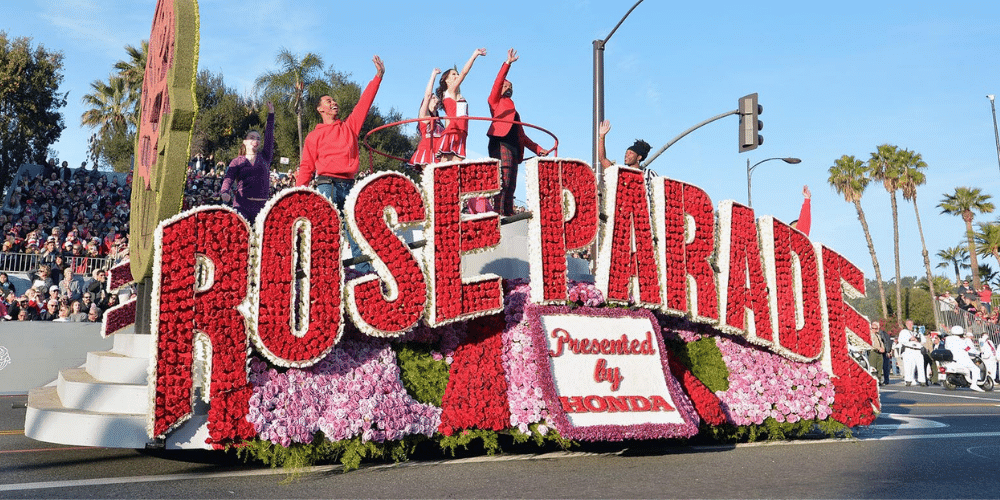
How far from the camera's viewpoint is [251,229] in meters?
6.50

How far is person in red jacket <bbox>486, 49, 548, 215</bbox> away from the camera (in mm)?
9953

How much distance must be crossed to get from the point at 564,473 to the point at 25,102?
4167cm

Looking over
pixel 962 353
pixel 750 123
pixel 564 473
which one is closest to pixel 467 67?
pixel 564 473

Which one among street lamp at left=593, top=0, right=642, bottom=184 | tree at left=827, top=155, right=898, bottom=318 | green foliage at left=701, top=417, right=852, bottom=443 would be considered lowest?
green foliage at left=701, top=417, right=852, bottom=443

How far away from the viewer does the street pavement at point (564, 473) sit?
5762mm

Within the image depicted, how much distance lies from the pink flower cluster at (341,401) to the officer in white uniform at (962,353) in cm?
1631

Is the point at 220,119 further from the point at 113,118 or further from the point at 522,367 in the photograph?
the point at 522,367

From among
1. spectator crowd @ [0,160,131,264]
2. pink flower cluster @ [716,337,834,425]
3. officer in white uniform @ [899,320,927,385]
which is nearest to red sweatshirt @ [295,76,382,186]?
pink flower cluster @ [716,337,834,425]

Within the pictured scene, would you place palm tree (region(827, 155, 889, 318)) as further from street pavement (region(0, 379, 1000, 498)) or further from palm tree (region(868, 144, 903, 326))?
street pavement (region(0, 379, 1000, 498))

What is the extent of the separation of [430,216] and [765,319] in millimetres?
3928

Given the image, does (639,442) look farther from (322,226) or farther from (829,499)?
(322,226)

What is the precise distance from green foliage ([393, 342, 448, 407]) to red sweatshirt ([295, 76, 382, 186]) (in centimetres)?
227

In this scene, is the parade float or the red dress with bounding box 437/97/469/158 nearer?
the parade float

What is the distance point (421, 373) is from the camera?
715 cm
